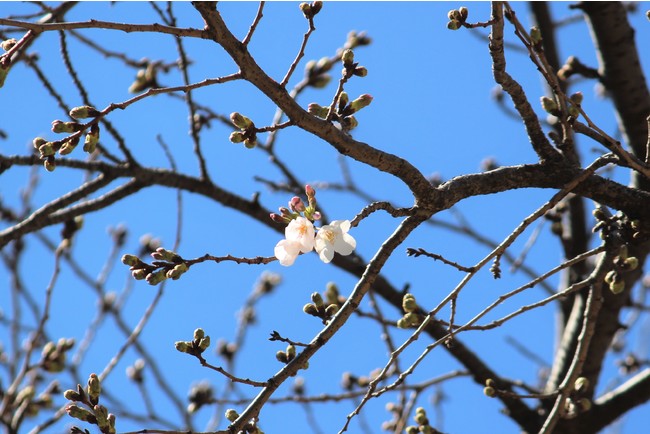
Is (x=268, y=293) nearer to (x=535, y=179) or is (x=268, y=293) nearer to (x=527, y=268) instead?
(x=527, y=268)

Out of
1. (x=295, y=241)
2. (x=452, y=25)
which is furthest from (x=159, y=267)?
(x=452, y=25)

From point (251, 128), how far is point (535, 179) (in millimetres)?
1009

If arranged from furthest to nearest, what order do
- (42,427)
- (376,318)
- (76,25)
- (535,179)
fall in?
(42,427)
(376,318)
(535,179)
(76,25)

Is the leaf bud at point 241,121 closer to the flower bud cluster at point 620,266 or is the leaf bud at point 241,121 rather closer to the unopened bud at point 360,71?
the unopened bud at point 360,71

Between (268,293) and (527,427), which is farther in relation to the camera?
(268,293)

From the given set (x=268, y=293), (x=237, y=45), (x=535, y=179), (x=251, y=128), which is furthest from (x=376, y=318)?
(x=268, y=293)

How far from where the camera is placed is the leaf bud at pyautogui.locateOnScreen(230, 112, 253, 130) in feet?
6.20

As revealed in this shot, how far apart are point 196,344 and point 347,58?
97 centimetres

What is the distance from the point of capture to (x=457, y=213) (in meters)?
4.62

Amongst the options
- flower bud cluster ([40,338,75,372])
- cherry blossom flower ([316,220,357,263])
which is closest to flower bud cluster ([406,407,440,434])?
cherry blossom flower ([316,220,357,263])

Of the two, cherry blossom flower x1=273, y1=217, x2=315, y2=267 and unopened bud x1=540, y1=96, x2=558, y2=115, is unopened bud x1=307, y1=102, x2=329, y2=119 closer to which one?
cherry blossom flower x1=273, y1=217, x2=315, y2=267

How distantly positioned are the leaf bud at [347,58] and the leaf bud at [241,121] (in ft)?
1.14

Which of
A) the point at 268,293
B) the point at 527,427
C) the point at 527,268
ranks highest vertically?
the point at 268,293

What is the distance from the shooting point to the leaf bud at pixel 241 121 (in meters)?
1.89
